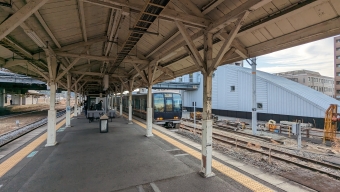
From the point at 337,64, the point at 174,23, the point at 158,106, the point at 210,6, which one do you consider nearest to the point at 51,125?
the point at 174,23

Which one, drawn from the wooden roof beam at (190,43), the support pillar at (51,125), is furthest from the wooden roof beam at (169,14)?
the support pillar at (51,125)

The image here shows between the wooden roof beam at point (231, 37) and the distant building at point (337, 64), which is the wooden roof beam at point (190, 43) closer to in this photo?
the wooden roof beam at point (231, 37)

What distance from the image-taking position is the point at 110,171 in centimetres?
438

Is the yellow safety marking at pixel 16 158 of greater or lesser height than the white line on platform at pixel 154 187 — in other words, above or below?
above

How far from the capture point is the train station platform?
363 cm

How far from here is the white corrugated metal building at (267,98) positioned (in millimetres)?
15805

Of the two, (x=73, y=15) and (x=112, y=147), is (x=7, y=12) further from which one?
(x=112, y=147)

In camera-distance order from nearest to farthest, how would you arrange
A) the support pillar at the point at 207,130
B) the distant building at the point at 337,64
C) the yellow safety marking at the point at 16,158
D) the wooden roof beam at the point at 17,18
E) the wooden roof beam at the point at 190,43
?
the wooden roof beam at the point at 17,18
the wooden roof beam at the point at 190,43
the support pillar at the point at 207,130
the yellow safety marking at the point at 16,158
the distant building at the point at 337,64

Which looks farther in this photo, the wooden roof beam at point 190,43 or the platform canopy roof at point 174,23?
the wooden roof beam at point 190,43

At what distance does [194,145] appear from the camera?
22.1ft

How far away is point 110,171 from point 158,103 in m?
9.05

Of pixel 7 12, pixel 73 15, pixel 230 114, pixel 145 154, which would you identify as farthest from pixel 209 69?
pixel 230 114

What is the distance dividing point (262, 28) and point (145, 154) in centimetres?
486

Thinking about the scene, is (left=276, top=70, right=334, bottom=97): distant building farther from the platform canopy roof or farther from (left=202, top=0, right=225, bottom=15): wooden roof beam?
(left=202, top=0, right=225, bottom=15): wooden roof beam
